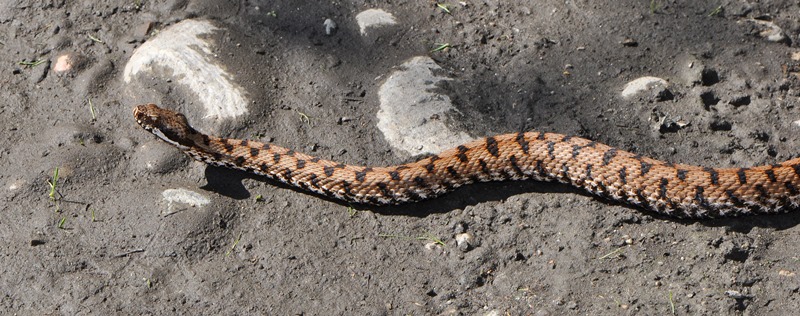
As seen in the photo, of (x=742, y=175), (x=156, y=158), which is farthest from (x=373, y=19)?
(x=742, y=175)

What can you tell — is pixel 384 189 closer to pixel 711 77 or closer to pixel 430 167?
pixel 430 167

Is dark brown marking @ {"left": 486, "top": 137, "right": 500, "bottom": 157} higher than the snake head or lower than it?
higher

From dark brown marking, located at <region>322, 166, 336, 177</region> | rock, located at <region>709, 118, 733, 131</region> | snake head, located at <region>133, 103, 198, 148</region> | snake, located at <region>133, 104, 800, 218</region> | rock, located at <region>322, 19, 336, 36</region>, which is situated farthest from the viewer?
rock, located at <region>322, 19, 336, 36</region>

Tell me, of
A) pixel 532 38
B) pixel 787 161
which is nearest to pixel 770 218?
pixel 787 161

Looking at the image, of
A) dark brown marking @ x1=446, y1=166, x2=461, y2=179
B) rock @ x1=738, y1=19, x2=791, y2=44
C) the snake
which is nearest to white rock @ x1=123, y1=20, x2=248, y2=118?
the snake

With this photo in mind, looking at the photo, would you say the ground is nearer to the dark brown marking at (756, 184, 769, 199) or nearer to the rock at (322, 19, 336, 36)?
the rock at (322, 19, 336, 36)
